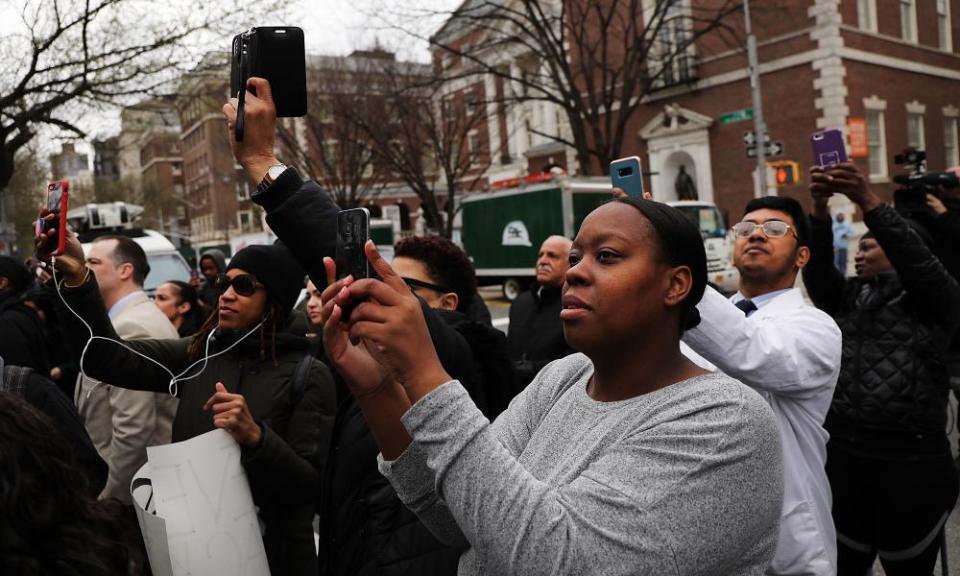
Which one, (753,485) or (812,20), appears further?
(812,20)

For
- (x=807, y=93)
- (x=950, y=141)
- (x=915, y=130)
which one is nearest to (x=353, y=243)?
(x=807, y=93)

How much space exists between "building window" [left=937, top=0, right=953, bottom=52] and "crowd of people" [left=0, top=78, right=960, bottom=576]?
1208 inches

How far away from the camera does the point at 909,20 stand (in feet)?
92.3

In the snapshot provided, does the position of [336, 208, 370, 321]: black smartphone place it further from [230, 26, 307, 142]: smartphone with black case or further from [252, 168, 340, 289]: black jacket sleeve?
[230, 26, 307, 142]: smartphone with black case

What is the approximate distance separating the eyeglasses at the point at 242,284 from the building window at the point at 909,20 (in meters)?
30.8

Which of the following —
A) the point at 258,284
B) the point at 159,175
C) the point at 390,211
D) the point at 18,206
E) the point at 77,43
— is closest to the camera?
the point at 258,284

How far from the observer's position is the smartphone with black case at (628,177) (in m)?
2.35

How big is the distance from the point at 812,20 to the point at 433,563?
27239mm

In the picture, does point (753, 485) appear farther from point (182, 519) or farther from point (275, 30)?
point (182, 519)

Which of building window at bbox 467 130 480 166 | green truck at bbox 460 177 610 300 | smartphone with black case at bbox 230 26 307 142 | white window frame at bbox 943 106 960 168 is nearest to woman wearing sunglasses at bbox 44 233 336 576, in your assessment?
smartphone with black case at bbox 230 26 307 142

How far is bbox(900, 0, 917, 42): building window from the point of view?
2792 cm

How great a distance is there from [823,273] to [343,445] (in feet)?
8.33

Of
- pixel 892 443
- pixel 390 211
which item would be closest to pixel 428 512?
pixel 892 443

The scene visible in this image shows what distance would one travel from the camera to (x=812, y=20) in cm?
2514
